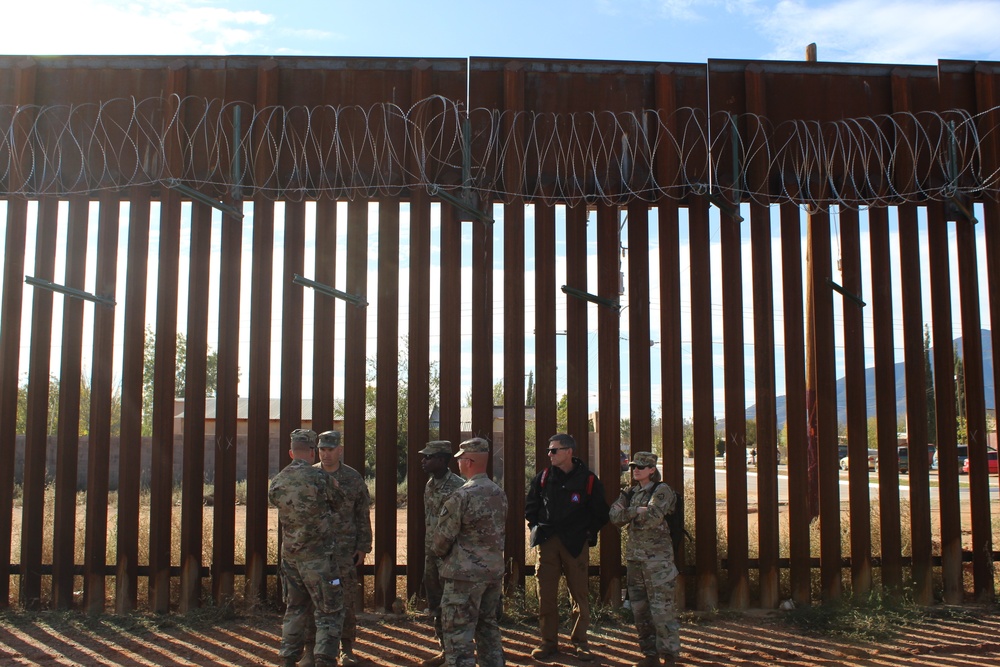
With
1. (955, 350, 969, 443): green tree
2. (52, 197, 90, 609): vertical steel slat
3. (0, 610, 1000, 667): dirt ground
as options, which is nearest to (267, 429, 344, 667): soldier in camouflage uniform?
(0, 610, 1000, 667): dirt ground

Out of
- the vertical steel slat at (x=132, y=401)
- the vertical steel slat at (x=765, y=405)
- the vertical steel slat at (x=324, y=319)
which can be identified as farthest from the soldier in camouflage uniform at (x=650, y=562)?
the vertical steel slat at (x=132, y=401)

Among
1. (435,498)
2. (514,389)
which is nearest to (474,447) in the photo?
(435,498)

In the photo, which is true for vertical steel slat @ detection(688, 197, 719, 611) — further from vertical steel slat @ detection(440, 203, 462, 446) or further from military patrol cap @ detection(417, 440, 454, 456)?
military patrol cap @ detection(417, 440, 454, 456)

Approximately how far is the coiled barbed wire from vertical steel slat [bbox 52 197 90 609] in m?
0.43

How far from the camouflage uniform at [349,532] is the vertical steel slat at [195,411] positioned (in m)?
1.60

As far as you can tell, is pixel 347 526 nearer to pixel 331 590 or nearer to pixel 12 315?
pixel 331 590

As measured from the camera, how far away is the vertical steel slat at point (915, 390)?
7410 mm

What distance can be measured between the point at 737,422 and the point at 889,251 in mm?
2003

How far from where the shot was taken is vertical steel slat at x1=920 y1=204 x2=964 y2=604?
743 centimetres

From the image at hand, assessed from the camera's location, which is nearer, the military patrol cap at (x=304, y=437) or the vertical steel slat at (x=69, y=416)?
the military patrol cap at (x=304, y=437)

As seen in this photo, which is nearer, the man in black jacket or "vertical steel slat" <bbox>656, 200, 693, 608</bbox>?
the man in black jacket

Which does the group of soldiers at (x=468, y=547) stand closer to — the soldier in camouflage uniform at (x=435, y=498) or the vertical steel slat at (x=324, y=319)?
the soldier in camouflage uniform at (x=435, y=498)

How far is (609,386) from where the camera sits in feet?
24.3

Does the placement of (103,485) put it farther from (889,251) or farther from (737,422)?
(889,251)
